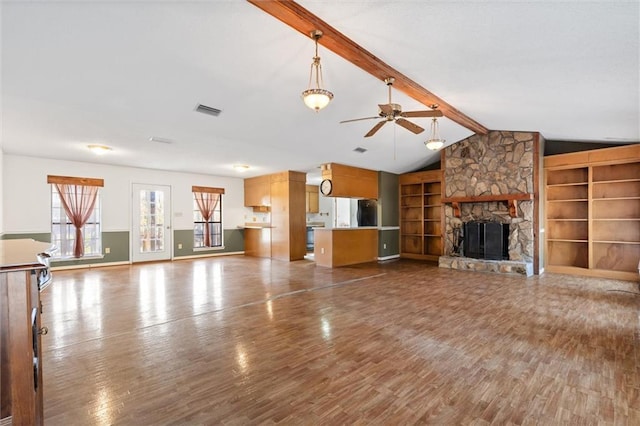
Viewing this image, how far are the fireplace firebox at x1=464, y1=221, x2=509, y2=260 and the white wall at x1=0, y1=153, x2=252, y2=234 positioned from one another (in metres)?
6.60

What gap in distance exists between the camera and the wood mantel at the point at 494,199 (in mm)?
6227

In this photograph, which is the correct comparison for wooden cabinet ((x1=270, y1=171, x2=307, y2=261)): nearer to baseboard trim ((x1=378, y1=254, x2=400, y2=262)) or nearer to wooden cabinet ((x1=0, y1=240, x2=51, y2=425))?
baseboard trim ((x1=378, y1=254, x2=400, y2=262))

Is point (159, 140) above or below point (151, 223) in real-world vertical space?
above

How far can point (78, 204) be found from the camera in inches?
276

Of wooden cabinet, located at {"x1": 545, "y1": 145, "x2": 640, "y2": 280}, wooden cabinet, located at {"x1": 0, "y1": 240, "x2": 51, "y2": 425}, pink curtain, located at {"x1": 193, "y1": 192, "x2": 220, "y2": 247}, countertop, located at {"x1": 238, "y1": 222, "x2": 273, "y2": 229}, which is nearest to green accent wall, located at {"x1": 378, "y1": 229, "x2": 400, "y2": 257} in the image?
countertop, located at {"x1": 238, "y1": 222, "x2": 273, "y2": 229}

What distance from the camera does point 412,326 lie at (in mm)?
3348

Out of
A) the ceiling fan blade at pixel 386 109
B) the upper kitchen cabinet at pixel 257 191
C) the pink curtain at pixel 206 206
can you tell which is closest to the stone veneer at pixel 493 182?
the ceiling fan blade at pixel 386 109

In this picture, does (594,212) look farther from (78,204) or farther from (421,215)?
(78,204)

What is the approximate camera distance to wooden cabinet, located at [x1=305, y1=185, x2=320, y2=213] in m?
10.7

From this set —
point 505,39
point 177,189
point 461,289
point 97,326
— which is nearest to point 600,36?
point 505,39

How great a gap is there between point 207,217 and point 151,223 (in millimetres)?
1538

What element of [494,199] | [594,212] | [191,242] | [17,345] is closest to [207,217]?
[191,242]

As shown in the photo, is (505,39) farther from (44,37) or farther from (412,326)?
(44,37)

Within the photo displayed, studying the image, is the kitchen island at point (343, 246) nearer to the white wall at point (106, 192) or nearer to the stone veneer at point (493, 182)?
the stone veneer at point (493, 182)
